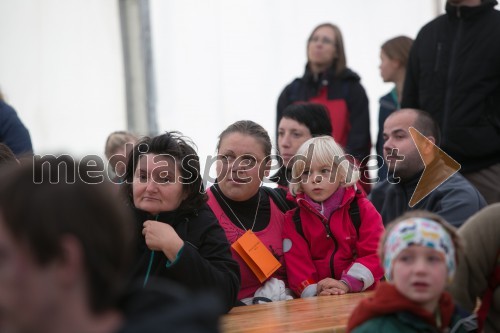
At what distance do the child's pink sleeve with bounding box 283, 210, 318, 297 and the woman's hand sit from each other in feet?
2.64

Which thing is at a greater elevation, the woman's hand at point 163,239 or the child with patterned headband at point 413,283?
the child with patterned headband at point 413,283

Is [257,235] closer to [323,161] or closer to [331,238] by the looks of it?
[331,238]

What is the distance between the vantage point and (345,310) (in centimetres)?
328

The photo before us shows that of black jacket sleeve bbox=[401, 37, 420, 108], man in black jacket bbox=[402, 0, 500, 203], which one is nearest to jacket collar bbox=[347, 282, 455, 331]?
man in black jacket bbox=[402, 0, 500, 203]

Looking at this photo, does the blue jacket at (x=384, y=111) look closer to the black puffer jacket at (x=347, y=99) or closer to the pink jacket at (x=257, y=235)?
the black puffer jacket at (x=347, y=99)

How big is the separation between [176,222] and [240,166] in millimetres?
785

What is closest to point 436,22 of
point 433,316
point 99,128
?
point 433,316

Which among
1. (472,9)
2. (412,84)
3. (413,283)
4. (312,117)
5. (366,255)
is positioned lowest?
(366,255)

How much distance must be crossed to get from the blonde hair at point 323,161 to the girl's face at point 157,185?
2.55 feet

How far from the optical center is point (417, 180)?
4.71 m

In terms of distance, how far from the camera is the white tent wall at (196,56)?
8023 millimetres

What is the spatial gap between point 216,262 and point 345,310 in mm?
495

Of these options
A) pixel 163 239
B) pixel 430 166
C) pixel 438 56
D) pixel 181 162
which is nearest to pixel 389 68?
pixel 438 56

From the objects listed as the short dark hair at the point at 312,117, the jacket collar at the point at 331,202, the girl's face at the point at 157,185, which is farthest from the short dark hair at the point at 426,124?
the girl's face at the point at 157,185
